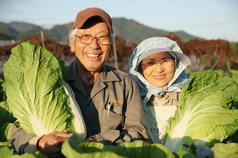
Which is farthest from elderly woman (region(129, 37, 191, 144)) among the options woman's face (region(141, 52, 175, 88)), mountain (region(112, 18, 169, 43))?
mountain (region(112, 18, 169, 43))

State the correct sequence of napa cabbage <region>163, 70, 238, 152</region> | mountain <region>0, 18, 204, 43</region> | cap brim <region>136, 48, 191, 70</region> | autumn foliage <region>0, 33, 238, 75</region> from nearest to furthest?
napa cabbage <region>163, 70, 238, 152</region>, cap brim <region>136, 48, 191, 70</region>, autumn foliage <region>0, 33, 238, 75</region>, mountain <region>0, 18, 204, 43</region>

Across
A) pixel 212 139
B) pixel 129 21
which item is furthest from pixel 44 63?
pixel 129 21

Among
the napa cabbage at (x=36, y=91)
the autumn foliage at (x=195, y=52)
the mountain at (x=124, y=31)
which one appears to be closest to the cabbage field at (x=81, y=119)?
the napa cabbage at (x=36, y=91)

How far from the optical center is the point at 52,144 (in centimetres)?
177

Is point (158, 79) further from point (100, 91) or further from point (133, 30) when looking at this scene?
point (133, 30)

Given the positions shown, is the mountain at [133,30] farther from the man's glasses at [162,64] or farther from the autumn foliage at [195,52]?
the man's glasses at [162,64]

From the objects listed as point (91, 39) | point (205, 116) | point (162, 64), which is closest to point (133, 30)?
point (162, 64)

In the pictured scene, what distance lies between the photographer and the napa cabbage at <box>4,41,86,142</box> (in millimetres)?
1924

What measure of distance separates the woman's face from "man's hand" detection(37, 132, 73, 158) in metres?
1.56

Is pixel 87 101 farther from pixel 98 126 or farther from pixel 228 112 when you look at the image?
pixel 228 112

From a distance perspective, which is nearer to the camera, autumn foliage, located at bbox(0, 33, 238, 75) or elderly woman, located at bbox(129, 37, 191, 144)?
elderly woman, located at bbox(129, 37, 191, 144)

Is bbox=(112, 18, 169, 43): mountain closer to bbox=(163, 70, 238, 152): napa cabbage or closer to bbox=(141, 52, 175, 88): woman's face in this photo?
bbox=(141, 52, 175, 88): woman's face

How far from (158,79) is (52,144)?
1736 millimetres

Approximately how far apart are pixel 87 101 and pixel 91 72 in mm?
426
